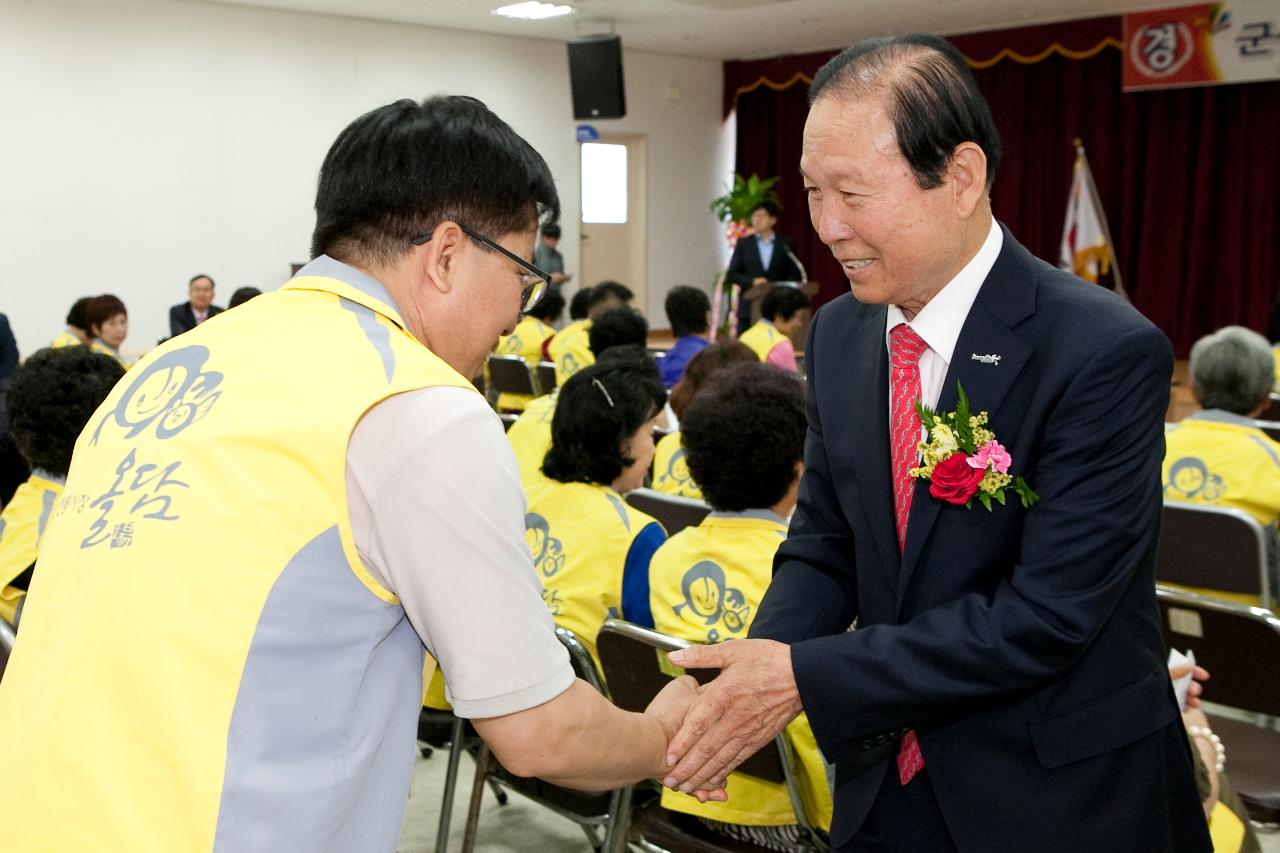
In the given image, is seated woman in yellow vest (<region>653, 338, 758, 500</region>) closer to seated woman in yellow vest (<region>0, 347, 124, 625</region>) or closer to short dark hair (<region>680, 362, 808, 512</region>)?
short dark hair (<region>680, 362, 808, 512</region>)

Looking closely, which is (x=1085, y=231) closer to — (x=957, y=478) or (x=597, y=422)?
(x=597, y=422)

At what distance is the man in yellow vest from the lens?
105 centimetres

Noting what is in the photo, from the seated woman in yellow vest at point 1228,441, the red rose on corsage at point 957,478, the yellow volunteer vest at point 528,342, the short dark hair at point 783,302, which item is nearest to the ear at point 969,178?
the red rose on corsage at point 957,478

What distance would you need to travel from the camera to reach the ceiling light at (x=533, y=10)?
37.2 feet

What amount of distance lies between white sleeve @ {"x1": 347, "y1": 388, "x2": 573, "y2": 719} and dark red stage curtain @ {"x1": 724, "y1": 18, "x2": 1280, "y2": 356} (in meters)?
12.6

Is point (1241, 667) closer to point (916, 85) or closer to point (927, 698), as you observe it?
point (927, 698)

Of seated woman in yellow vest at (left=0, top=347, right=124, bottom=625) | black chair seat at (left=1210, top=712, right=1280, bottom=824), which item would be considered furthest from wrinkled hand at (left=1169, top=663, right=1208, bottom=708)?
seated woman in yellow vest at (left=0, top=347, right=124, bottom=625)

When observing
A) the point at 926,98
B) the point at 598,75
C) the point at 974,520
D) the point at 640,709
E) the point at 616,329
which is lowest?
the point at 640,709


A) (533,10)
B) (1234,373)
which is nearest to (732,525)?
(1234,373)

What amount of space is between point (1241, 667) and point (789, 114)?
544 inches

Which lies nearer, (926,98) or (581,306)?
(926,98)

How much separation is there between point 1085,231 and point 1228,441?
9.68 m

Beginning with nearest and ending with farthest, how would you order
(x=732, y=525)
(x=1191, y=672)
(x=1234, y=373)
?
(x=1191, y=672)
(x=732, y=525)
(x=1234, y=373)

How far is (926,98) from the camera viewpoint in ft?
4.70
